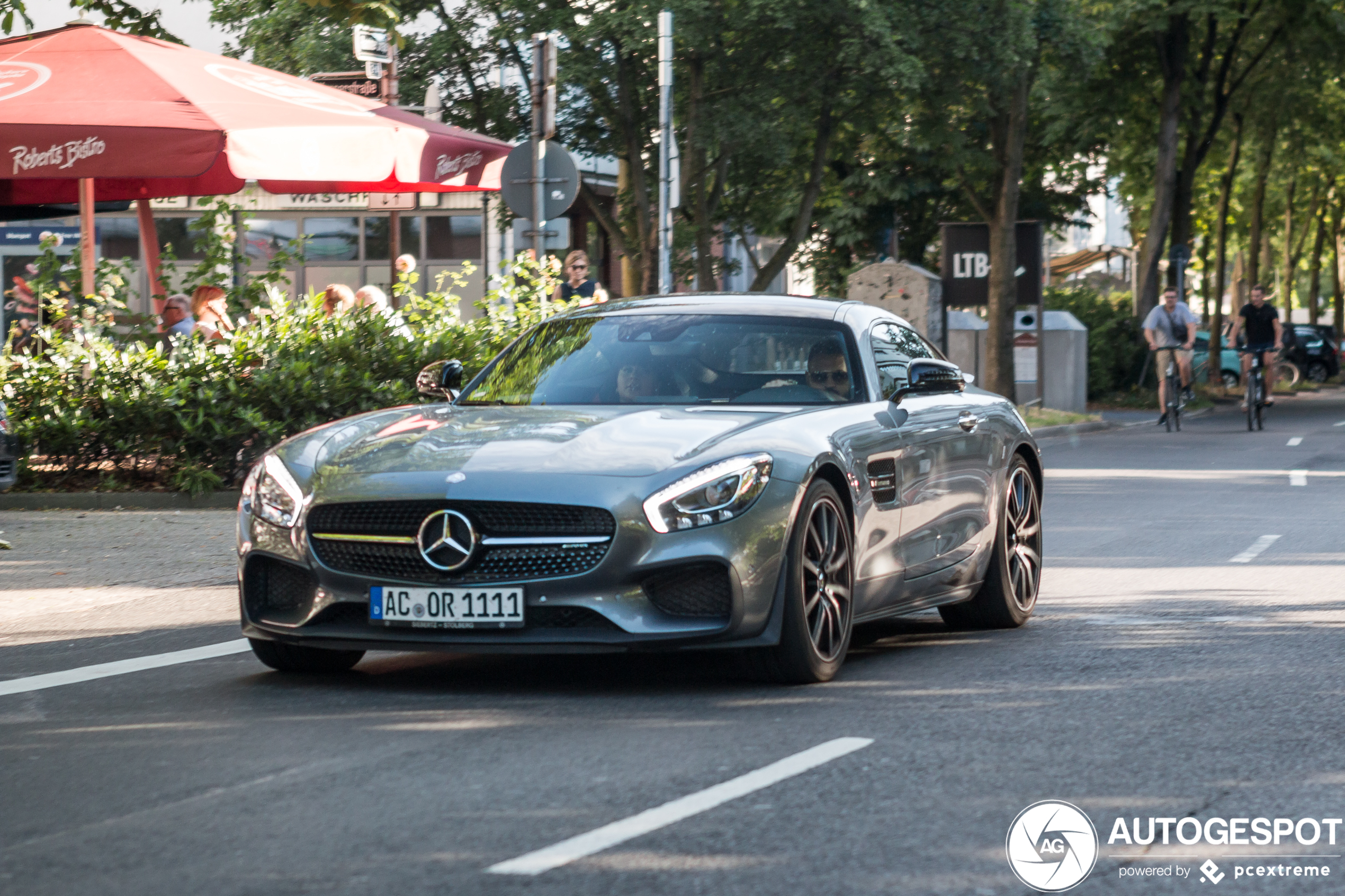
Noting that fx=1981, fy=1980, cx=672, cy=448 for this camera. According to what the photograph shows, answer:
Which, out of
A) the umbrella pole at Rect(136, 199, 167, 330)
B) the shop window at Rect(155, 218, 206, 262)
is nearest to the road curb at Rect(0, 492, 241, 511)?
the umbrella pole at Rect(136, 199, 167, 330)

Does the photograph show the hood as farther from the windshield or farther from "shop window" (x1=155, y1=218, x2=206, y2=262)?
"shop window" (x1=155, y1=218, x2=206, y2=262)

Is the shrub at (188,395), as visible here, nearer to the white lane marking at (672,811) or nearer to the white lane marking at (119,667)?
the white lane marking at (119,667)

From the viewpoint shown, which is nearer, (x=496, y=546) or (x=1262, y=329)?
(x=496, y=546)

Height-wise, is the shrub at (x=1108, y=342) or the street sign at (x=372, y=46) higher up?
the street sign at (x=372, y=46)

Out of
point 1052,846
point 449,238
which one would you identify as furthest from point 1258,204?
point 1052,846

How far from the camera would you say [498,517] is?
6309mm

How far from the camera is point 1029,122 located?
3903 centimetres

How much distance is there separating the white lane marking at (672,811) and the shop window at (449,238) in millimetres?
32085

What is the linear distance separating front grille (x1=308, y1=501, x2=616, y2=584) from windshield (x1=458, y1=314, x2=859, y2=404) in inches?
43.7

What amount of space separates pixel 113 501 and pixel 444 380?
6005 mm

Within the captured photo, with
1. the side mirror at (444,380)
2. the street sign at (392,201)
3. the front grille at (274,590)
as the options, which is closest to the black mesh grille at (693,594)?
the front grille at (274,590)

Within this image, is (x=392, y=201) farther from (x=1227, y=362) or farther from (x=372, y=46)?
(x=1227, y=362)

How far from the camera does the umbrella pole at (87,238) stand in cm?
1478

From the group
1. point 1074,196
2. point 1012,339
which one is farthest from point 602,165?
point 1012,339
